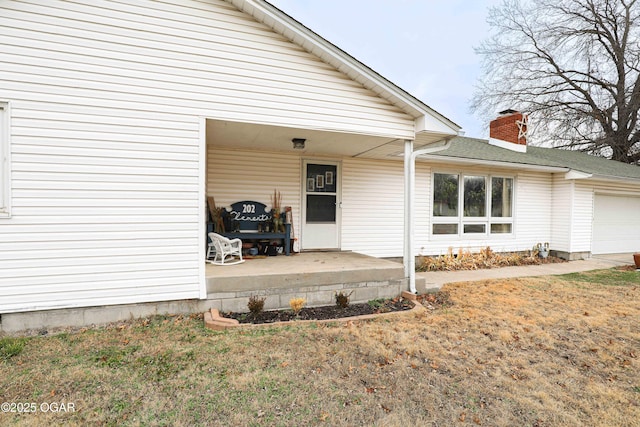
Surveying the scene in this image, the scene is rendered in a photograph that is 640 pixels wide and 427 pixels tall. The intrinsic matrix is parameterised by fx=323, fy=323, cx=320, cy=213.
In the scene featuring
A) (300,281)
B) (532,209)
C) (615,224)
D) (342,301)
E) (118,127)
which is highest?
(118,127)

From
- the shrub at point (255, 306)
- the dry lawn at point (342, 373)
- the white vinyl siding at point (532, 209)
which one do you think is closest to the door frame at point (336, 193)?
the shrub at point (255, 306)

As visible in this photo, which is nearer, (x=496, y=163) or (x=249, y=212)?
(x=249, y=212)

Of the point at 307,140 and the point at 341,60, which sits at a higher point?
the point at 341,60

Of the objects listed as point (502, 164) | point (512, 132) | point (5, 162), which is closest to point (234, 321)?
point (5, 162)

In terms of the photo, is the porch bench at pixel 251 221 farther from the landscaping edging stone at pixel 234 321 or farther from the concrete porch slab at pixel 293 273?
the landscaping edging stone at pixel 234 321

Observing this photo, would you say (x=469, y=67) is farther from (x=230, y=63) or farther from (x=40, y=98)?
(x=40, y=98)

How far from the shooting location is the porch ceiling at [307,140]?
199 inches

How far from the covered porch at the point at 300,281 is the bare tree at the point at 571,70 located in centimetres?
1971

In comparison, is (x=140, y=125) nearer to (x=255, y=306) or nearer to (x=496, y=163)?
(x=255, y=306)

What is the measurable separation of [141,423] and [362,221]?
6.01 m

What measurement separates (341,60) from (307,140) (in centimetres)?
157

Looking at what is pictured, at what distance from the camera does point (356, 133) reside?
512 centimetres

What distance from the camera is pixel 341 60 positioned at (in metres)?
4.73

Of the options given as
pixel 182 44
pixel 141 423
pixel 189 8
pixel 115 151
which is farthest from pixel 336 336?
pixel 189 8
